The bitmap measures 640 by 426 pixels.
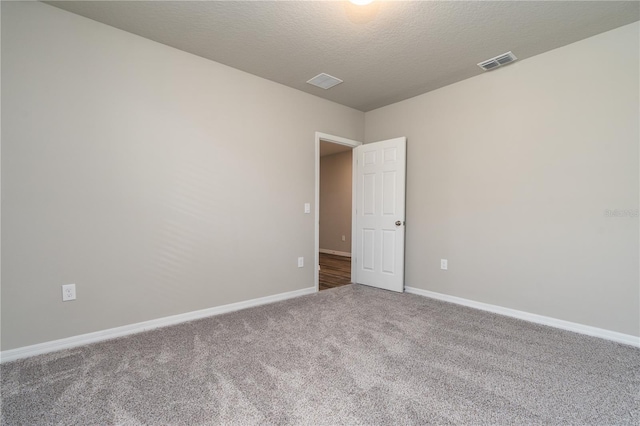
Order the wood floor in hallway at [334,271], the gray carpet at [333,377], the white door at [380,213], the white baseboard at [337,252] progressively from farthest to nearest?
the white baseboard at [337,252]
the wood floor in hallway at [334,271]
the white door at [380,213]
the gray carpet at [333,377]

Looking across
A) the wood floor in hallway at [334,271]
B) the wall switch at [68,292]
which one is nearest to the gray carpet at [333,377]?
the wall switch at [68,292]

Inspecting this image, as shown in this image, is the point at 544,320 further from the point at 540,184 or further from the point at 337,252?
the point at 337,252

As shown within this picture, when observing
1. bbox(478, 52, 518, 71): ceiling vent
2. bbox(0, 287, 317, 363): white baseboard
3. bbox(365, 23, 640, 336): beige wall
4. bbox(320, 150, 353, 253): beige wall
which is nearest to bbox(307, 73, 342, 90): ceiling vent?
bbox(365, 23, 640, 336): beige wall

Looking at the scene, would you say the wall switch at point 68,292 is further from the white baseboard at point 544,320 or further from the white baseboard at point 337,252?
the white baseboard at point 337,252

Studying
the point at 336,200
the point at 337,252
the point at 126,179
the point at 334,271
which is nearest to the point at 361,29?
the point at 126,179

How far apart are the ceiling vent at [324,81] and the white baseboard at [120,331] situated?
8.30 ft

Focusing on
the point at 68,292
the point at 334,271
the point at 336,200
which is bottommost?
the point at 334,271

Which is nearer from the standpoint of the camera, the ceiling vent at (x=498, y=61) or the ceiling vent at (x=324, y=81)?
the ceiling vent at (x=498, y=61)

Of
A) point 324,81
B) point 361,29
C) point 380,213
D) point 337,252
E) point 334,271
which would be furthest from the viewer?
point 337,252

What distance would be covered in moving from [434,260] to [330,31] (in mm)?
2731

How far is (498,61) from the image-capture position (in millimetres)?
2840

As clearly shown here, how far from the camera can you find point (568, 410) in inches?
61.0

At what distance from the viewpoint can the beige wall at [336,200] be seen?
6.79 metres

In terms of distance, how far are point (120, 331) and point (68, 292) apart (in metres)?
0.50
